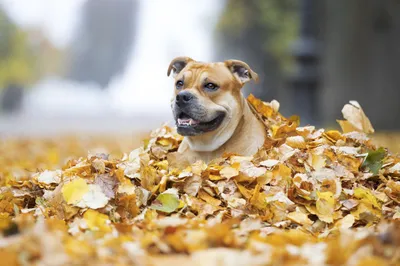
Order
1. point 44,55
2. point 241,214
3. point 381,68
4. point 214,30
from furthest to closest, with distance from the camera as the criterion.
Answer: point 44,55 < point 214,30 < point 381,68 < point 241,214

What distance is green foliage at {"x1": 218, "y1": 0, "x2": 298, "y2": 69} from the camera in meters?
25.7

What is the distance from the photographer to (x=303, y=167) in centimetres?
404

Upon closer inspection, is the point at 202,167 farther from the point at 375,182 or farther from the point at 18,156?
the point at 18,156

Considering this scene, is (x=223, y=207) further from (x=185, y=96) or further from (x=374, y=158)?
(x=374, y=158)

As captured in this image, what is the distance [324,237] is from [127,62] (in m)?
63.1

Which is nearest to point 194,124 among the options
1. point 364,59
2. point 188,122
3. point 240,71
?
point 188,122

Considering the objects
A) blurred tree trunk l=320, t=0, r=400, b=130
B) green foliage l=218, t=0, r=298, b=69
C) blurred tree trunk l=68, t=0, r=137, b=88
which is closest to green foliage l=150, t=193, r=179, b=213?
blurred tree trunk l=320, t=0, r=400, b=130

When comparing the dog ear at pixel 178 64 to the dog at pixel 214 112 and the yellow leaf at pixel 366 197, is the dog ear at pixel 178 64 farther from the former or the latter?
the yellow leaf at pixel 366 197

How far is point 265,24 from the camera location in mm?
26922

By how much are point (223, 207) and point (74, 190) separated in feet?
2.68

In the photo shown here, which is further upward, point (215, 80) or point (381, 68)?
point (215, 80)

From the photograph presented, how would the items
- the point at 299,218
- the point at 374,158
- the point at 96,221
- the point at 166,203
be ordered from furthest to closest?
1. the point at 374,158
2. the point at 166,203
3. the point at 299,218
4. the point at 96,221

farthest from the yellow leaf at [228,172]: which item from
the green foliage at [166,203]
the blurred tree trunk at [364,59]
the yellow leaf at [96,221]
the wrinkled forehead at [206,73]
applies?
the blurred tree trunk at [364,59]

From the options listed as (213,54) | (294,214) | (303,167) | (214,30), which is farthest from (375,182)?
(213,54)
